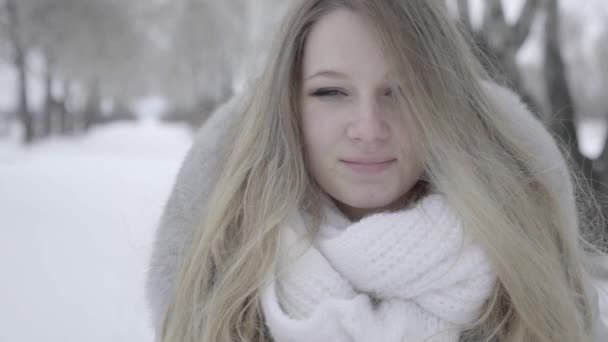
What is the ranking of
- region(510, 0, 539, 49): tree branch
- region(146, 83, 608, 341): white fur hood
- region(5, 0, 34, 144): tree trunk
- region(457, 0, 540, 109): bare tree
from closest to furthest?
region(146, 83, 608, 341): white fur hood, region(457, 0, 540, 109): bare tree, region(510, 0, 539, 49): tree branch, region(5, 0, 34, 144): tree trunk

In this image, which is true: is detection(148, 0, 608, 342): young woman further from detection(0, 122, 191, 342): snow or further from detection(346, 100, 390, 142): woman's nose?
detection(0, 122, 191, 342): snow

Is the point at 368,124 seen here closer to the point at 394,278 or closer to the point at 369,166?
the point at 369,166

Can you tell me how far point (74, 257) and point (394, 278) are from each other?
9.81 ft

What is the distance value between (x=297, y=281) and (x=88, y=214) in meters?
4.22

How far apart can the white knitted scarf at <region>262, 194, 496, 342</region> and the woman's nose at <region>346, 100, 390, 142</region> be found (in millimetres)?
248

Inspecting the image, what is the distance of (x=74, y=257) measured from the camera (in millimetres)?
3721

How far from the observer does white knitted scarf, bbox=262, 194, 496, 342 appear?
1.44 m

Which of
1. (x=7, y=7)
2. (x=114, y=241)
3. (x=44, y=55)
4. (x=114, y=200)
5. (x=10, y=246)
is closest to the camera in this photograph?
(x=10, y=246)

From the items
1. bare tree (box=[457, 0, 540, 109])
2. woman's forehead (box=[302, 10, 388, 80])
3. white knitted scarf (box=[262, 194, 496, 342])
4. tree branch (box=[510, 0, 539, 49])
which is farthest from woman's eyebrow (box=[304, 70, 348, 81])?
tree branch (box=[510, 0, 539, 49])

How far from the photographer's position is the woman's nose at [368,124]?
142cm

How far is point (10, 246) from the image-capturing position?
12.2 feet

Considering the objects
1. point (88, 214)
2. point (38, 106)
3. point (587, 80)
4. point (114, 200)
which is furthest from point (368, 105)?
point (38, 106)

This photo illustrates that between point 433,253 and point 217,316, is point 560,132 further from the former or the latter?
point 217,316

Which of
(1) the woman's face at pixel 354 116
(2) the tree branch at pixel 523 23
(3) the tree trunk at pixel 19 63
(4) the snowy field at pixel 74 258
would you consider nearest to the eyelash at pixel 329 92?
(1) the woman's face at pixel 354 116
